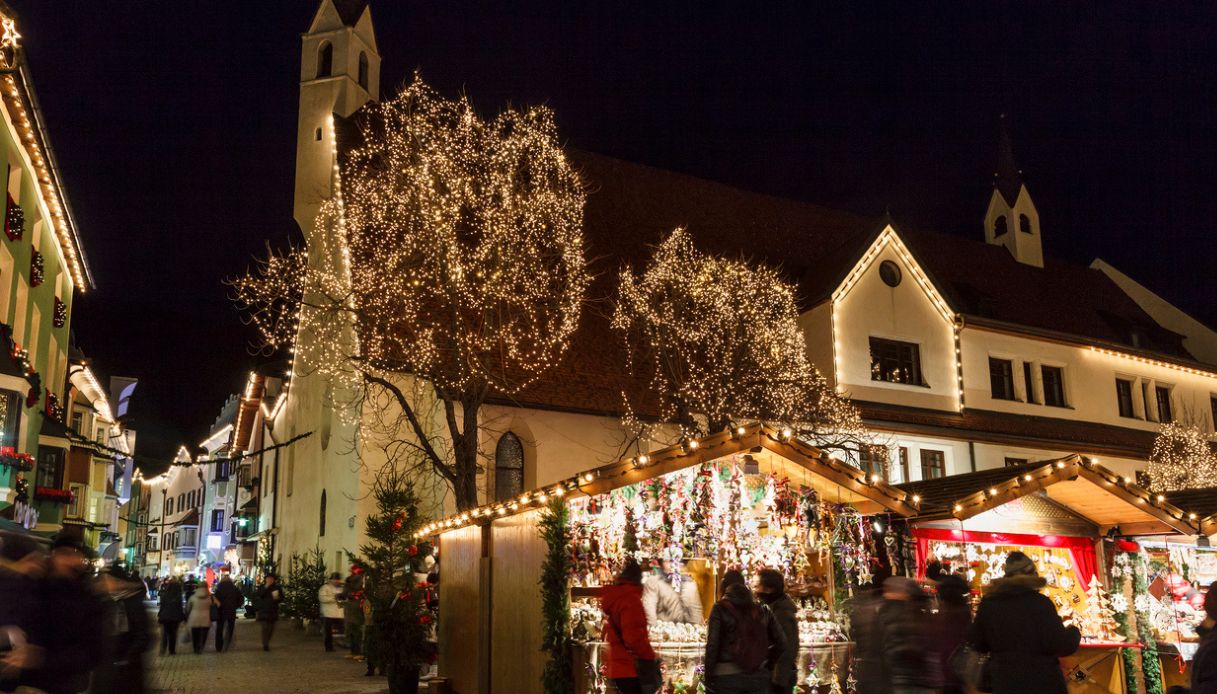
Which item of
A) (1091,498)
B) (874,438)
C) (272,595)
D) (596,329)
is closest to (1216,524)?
(1091,498)

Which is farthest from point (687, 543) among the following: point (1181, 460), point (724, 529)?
point (1181, 460)

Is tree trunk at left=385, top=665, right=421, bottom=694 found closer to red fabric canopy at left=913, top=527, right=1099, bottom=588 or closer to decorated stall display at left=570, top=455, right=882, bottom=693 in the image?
decorated stall display at left=570, top=455, right=882, bottom=693

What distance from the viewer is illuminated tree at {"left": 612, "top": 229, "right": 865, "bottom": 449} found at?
74.7 ft

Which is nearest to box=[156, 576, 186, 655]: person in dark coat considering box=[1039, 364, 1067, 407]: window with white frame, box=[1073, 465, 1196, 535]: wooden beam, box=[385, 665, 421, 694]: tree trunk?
box=[385, 665, 421, 694]: tree trunk

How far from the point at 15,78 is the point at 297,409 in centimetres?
1790

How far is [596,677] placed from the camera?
40.2 ft

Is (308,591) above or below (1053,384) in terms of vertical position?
below

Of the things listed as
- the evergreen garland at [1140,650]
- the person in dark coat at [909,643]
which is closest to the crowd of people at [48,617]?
the person in dark coat at [909,643]

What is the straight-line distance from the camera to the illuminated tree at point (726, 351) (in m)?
22.8

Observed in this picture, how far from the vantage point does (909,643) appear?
24.3 ft

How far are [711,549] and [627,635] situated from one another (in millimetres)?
4237

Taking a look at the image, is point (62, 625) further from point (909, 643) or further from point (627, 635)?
point (909, 643)

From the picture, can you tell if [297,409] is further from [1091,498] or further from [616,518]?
[1091,498]

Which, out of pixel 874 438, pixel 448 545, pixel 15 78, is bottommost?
pixel 448 545
